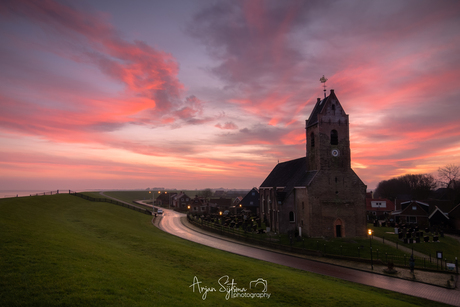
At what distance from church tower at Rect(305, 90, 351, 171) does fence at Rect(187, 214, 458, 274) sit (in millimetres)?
11985

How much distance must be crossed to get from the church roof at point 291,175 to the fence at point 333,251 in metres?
9.53

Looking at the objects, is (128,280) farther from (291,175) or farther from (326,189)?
(291,175)

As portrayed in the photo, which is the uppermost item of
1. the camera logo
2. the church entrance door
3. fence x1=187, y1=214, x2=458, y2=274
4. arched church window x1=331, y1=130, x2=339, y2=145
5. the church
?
arched church window x1=331, y1=130, x2=339, y2=145

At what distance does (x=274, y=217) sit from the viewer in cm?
4900

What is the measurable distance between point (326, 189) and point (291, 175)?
11.8 meters

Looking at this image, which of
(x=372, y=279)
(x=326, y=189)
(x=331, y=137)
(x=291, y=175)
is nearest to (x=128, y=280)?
(x=372, y=279)

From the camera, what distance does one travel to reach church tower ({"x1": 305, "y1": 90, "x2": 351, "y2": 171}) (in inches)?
1681

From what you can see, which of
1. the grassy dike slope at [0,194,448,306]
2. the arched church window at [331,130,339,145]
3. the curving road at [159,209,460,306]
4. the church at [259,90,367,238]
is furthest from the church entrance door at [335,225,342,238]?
the grassy dike slope at [0,194,448,306]

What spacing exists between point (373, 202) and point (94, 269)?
87.9 meters

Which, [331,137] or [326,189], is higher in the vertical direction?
[331,137]

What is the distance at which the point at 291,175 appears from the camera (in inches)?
2094

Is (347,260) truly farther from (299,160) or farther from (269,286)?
(299,160)

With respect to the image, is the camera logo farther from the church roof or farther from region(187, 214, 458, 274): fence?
the church roof

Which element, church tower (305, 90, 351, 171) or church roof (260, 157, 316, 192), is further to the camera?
church roof (260, 157, 316, 192)
